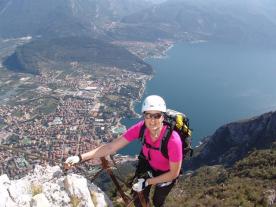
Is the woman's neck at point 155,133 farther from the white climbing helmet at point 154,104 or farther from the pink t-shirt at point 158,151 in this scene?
the white climbing helmet at point 154,104

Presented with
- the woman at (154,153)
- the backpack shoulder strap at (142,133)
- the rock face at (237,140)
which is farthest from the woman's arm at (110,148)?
the rock face at (237,140)

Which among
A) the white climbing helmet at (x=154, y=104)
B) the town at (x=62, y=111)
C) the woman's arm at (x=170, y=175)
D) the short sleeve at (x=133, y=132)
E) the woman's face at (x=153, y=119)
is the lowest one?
the town at (x=62, y=111)

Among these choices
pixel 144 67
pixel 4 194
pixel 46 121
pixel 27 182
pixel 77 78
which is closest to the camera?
pixel 4 194

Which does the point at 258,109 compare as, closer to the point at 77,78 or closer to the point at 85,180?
the point at 77,78

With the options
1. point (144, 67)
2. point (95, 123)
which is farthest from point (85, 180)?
point (144, 67)

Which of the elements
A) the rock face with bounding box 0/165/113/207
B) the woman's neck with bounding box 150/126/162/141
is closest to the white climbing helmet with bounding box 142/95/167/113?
the woman's neck with bounding box 150/126/162/141

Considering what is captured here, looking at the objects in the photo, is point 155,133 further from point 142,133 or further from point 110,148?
point 110,148
